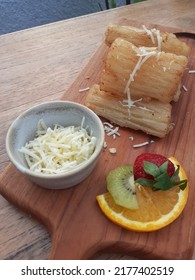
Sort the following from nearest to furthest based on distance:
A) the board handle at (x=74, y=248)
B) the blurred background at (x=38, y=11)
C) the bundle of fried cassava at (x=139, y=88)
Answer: the board handle at (x=74, y=248), the bundle of fried cassava at (x=139, y=88), the blurred background at (x=38, y=11)

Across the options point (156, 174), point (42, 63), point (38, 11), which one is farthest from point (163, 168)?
point (38, 11)

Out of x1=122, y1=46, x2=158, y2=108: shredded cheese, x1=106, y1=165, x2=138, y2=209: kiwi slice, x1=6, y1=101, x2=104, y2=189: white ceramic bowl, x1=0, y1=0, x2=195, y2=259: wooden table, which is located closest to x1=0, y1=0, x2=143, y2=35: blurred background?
x1=0, y1=0, x2=195, y2=259: wooden table

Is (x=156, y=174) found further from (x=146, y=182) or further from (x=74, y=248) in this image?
(x=74, y=248)

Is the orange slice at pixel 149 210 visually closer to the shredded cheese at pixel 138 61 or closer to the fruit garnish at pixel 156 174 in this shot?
the fruit garnish at pixel 156 174

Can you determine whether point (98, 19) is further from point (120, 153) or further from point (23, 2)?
point (23, 2)

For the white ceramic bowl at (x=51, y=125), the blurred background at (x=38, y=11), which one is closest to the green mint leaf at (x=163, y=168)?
the white ceramic bowl at (x=51, y=125)

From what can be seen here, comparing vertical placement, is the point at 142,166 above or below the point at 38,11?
above

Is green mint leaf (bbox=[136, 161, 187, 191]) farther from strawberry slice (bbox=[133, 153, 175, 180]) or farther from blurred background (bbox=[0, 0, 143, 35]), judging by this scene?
blurred background (bbox=[0, 0, 143, 35])
